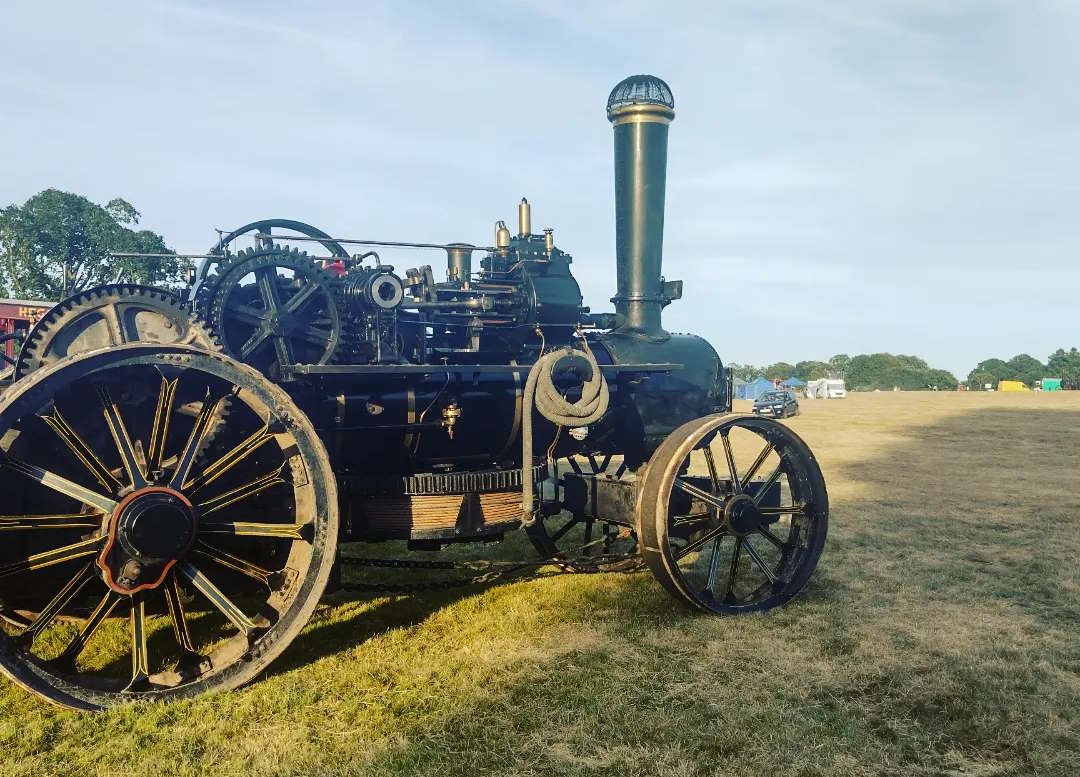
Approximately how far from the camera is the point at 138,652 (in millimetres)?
4188

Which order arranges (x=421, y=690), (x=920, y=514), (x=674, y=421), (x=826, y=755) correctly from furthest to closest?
1. (x=920, y=514)
2. (x=674, y=421)
3. (x=421, y=690)
4. (x=826, y=755)

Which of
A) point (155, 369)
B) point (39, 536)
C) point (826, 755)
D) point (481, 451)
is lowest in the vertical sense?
point (826, 755)

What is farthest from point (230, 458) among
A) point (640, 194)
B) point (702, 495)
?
point (640, 194)

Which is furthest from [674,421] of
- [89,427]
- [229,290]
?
[89,427]

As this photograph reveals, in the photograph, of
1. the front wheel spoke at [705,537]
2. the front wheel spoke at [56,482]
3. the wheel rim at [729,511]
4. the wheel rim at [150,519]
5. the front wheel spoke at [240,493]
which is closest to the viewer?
the front wheel spoke at [56,482]

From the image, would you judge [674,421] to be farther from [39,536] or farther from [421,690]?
[39,536]

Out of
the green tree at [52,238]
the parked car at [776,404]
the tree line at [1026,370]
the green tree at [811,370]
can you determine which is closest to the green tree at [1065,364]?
the tree line at [1026,370]

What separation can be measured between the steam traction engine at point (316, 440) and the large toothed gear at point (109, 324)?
1 centimetres

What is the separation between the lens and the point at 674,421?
7035 millimetres

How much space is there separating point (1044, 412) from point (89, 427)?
3566 cm

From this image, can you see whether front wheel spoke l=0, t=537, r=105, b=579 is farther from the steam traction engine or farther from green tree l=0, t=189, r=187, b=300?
green tree l=0, t=189, r=187, b=300

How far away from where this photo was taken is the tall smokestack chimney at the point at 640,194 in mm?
7113

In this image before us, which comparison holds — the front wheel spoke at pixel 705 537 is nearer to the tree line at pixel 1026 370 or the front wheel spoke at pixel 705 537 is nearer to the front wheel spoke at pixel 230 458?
the front wheel spoke at pixel 230 458

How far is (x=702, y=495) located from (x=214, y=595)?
3505mm
